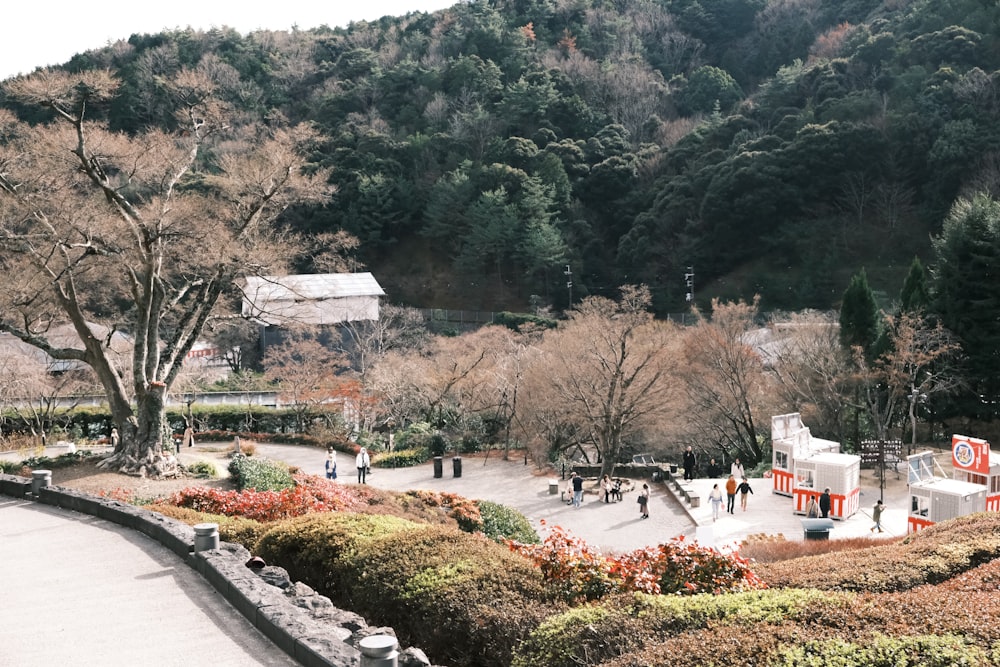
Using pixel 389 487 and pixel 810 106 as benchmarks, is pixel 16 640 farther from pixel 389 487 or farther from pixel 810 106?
pixel 810 106

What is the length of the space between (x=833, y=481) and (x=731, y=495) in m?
2.30

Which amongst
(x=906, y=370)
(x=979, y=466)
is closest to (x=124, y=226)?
(x=979, y=466)

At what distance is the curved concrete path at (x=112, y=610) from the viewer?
6516mm

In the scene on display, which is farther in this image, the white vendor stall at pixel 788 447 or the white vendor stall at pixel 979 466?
the white vendor stall at pixel 788 447

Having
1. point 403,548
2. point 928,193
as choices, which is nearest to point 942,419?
point 928,193

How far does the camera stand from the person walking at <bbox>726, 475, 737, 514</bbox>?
19078 millimetres

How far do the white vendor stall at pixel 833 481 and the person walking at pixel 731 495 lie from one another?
5.05ft

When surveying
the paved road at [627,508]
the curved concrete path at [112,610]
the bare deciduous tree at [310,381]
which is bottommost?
the paved road at [627,508]

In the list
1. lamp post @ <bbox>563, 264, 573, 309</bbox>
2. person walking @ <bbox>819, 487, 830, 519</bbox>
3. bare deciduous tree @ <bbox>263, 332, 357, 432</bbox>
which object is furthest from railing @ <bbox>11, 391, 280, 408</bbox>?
person walking @ <bbox>819, 487, 830, 519</bbox>

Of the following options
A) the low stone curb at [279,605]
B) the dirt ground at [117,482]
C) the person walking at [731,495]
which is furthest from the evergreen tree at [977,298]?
the low stone curb at [279,605]

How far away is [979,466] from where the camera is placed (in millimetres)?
16547

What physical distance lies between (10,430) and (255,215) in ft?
56.4

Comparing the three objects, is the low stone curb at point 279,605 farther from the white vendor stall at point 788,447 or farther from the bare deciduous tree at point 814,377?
the bare deciduous tree at point 814,377

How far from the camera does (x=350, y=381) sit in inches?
1240
